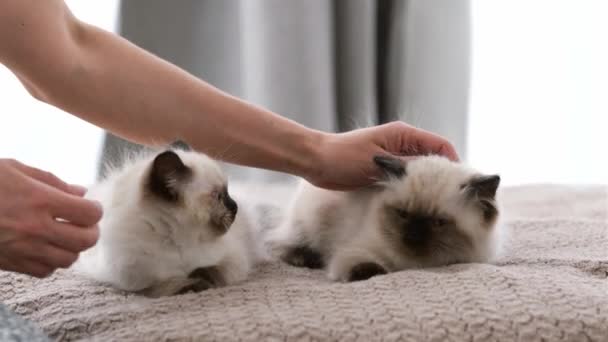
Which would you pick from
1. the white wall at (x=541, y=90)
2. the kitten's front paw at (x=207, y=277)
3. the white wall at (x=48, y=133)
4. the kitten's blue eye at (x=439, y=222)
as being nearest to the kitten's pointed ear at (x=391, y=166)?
the kitten's blue eye at (x=439, y=222)

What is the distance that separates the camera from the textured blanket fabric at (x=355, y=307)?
837mm

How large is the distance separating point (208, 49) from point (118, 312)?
172cm

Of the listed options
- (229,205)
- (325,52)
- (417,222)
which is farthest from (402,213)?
(325,52)

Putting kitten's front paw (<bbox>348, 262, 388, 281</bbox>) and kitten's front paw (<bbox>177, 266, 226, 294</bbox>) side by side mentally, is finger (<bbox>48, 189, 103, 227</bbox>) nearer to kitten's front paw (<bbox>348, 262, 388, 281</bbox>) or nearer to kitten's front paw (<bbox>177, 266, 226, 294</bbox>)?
kitten's front paw (<bbox>177, 266, 226, 294</bbox>)

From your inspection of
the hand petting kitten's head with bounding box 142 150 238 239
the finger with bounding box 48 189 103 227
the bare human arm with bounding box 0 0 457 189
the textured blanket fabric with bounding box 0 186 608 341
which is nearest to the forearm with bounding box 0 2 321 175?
the bare human arm with bounding box 0 0 457 189

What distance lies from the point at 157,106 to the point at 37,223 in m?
0.43

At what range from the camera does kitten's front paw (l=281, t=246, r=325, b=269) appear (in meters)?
1.39

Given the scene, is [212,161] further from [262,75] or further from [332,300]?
[262,75]

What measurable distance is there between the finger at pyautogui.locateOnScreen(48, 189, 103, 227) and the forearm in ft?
1.16

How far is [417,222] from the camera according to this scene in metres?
1.27

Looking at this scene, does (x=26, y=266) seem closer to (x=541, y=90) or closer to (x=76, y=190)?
(x=76, y=190)

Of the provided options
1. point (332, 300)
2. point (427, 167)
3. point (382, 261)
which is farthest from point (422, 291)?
point (427, 167)

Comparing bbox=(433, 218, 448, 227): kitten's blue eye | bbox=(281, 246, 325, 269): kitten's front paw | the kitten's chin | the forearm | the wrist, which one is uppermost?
the forearm

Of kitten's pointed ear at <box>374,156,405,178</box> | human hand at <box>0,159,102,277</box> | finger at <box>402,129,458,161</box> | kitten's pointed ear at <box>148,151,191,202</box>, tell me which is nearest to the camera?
human hand at <box>0,159,102,277</box>
